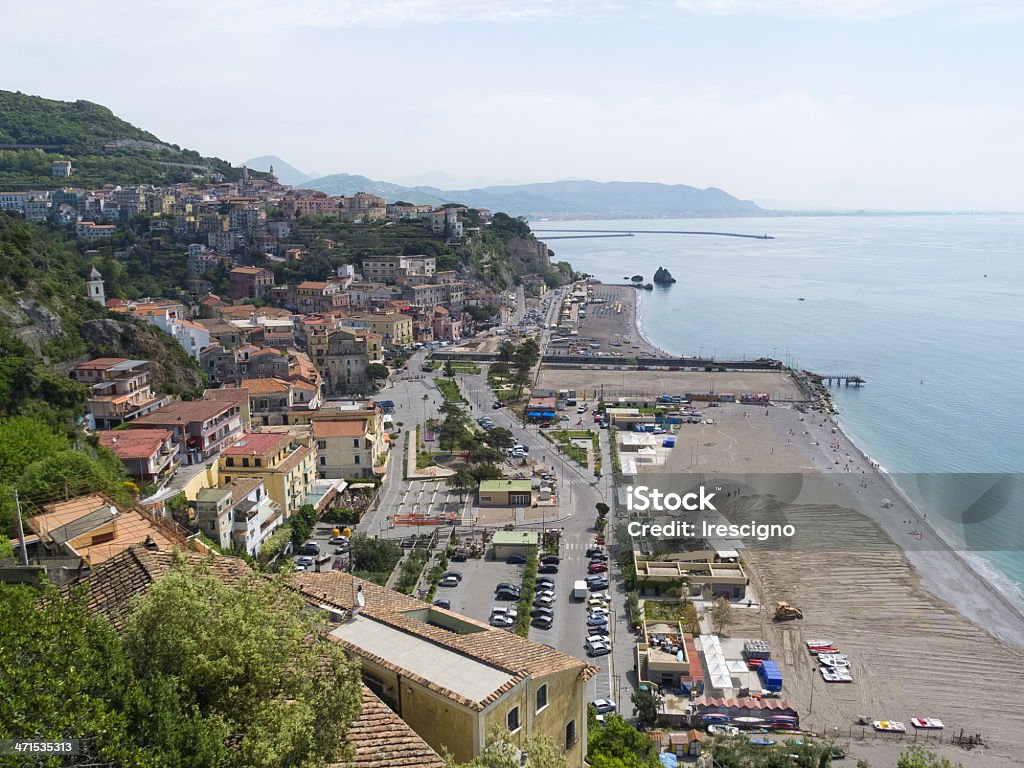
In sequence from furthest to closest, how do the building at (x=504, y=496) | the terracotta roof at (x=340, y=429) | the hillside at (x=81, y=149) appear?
the hillside at (x=81, y=149) < the terracotta roof at (x=340, y=429) < the building at (x=504, y=496)

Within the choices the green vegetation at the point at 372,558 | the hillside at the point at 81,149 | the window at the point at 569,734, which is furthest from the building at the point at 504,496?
the hillside at the point at 81,149

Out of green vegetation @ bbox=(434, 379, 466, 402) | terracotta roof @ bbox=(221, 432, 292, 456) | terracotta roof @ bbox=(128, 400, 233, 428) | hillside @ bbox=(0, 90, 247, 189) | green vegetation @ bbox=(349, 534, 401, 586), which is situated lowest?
green vegetation @ bbox=(349, 534, 401, 586)

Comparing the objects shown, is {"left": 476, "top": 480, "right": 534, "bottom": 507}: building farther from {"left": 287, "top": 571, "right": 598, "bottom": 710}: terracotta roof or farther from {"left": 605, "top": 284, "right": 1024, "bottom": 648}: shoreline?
{"left": 287, "top": 571, "right": 598, "bottom": 710}: terracotta roof

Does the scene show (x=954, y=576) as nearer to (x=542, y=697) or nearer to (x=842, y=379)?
(x=542, y=697)

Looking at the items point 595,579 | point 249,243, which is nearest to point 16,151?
point 249,243

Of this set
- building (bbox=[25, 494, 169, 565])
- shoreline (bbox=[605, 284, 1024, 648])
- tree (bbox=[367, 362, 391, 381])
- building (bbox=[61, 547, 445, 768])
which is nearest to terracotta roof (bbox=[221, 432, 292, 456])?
building (bbox=[25, 494, 169, 565])

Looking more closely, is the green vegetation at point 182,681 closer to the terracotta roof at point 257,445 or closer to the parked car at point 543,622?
the parked car at point 543,622
